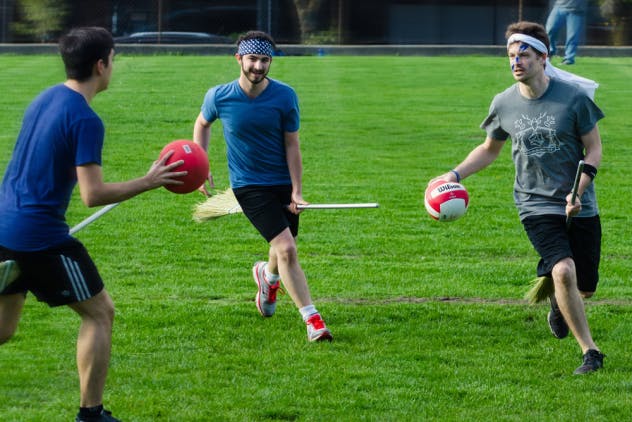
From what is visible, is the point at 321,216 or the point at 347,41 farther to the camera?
the point at 347,41

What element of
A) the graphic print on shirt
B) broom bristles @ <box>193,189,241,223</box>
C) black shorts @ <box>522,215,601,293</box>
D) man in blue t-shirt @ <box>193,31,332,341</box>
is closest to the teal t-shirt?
man in blue t-shirt @ <box>193,31,332,341</box>

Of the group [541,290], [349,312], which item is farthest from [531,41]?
[349,312]

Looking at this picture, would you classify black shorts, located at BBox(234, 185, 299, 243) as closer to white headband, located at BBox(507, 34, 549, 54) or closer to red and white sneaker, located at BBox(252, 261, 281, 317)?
red and white sneaker, located at BBox(252, 261, 281, 317)

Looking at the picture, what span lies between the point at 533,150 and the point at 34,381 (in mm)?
3278

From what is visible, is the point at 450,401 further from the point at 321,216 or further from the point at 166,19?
the point at 166,19

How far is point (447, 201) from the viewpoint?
7.60m

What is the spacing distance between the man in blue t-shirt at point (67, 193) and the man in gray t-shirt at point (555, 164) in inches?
97.4

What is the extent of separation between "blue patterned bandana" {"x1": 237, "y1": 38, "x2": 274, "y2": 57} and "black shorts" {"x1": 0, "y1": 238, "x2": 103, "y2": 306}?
245 cm

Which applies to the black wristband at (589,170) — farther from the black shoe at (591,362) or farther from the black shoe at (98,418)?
the black shoe at (98,418)

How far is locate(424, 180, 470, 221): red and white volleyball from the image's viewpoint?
7605mm

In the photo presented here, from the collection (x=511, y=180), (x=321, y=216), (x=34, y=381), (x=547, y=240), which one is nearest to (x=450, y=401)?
(x=547, y=240)

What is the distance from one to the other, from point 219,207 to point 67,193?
3.51 metres

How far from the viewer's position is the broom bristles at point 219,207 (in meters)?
9.16

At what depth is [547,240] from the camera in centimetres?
736
